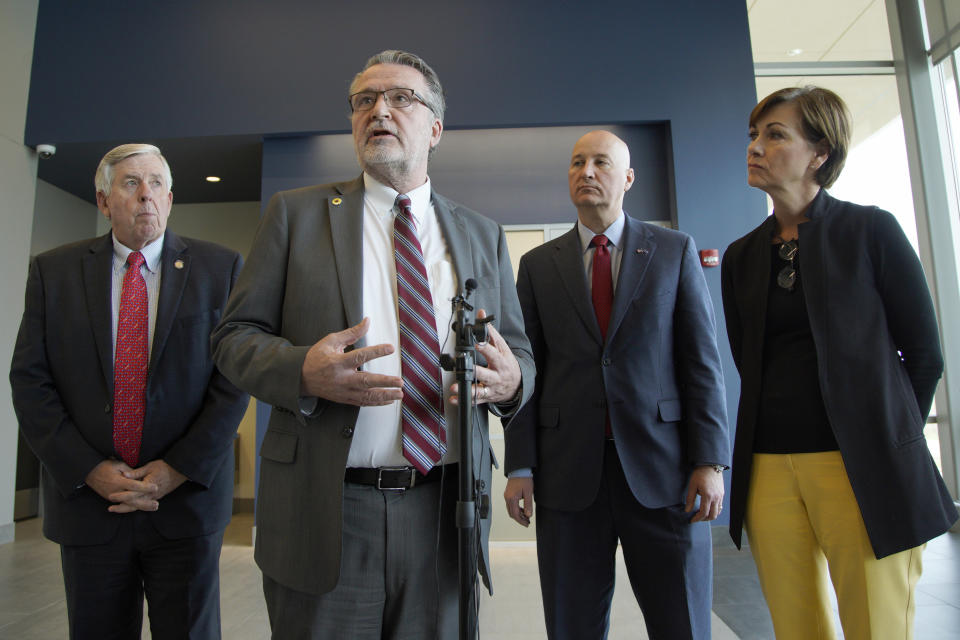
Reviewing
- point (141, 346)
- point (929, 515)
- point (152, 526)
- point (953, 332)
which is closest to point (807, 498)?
point (929, 515)

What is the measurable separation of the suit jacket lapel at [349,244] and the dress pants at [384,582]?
0.36 m

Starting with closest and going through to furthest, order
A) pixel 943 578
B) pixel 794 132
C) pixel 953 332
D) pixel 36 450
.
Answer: pixel 794 132
pixel 36 450
pixel 943 578
pixel 953 332

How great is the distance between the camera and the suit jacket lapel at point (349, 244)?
4.16 ft

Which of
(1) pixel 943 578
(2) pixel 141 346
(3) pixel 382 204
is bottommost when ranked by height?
(1) pixel 943 578

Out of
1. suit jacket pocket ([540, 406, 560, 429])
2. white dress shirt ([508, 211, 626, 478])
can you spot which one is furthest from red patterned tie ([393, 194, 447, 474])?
white dress shirt ([508, 211, 626, 478])

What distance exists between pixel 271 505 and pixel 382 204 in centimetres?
75

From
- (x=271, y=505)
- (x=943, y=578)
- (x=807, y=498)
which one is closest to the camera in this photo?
(x=271, y=505)

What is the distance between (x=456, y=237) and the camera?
1.47m

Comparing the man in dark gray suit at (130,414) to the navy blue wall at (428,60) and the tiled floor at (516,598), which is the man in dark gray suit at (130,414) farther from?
the navy blue wall at (428,60)

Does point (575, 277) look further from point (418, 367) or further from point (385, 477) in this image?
point (385, 477)

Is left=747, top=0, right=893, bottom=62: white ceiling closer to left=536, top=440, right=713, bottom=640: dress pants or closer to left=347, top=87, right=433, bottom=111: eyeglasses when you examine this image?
left=347, top=87, right=433, bottom=111: eyeglasses

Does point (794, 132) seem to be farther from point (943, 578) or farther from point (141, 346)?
point (943, 578)

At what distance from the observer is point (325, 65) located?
514 centimetres

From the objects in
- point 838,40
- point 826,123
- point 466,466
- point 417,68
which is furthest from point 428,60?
point 466,466
